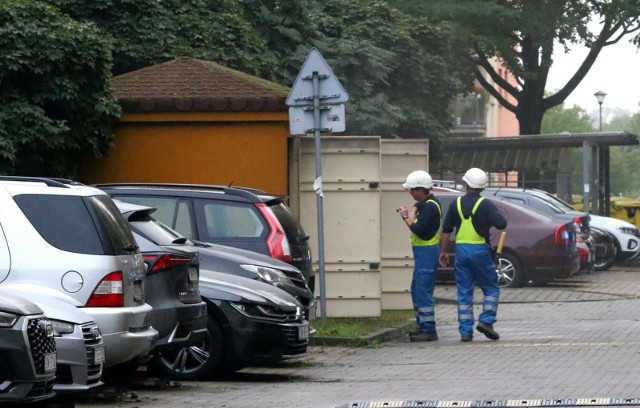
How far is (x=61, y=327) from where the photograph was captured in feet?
29.4

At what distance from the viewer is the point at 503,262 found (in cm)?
2473

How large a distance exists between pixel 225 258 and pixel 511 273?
12804 mm

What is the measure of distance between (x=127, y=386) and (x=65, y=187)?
2.24 meters

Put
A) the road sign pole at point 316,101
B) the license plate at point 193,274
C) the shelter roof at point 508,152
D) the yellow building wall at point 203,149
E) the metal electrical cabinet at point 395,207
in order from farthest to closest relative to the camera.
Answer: the shelter roof at point 508,152 → the metal electrical cabinet at point 395,207 → the yellow building wall at point 203,149 → the road sign pole at point 316,101 → the license plate at point 193,274

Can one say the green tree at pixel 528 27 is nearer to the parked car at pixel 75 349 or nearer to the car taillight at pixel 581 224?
the car taillight at pixel 581 224

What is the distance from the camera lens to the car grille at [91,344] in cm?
901

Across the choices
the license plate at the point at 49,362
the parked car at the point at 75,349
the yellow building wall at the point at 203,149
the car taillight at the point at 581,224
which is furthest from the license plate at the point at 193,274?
the car taillight at the point at 581,224

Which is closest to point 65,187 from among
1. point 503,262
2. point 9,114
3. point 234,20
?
point 9,114

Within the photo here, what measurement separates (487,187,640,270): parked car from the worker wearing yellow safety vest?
10890mm

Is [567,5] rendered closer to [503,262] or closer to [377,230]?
[503,262]

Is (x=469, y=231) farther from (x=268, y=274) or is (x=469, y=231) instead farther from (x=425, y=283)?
(x=268, y=274)

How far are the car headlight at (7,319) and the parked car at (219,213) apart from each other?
18.0ft

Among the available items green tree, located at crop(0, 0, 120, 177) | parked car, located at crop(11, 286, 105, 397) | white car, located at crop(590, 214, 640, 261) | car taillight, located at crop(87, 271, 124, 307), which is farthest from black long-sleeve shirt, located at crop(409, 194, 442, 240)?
white car, located at crop(590, 214, 640, 261)

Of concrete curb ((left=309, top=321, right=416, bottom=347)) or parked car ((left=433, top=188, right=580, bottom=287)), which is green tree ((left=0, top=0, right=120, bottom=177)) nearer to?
concrete curb ((left=309, top=321, right=416, bottom=347))
